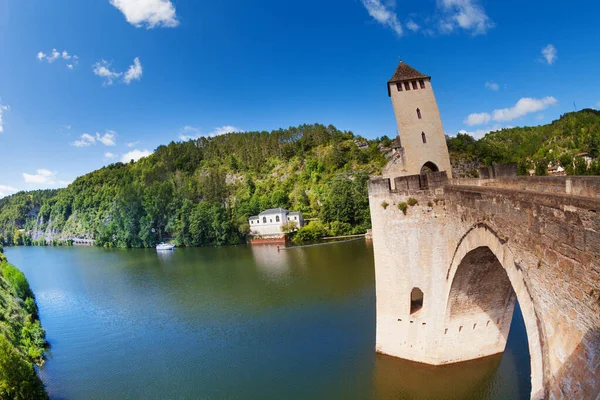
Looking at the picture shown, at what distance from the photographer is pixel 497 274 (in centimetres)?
1170

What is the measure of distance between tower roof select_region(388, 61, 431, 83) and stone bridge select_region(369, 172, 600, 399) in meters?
4.02

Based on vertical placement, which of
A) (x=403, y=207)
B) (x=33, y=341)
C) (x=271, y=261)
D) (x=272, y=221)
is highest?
(x=403, y=207)

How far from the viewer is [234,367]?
15.1m

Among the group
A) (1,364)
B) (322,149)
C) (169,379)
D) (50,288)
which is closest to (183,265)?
(50,288)

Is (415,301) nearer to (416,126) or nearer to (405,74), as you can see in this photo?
(416,126)

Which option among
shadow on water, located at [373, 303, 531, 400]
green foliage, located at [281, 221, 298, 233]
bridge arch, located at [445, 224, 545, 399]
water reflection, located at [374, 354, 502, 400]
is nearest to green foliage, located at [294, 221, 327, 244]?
green foliage, located at [281, 221, 298, 233]

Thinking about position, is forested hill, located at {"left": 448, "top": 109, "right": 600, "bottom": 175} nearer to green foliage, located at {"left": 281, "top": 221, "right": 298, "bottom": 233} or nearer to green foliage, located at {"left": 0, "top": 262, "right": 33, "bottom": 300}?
green foliage, located at {"left": 281, "top": 221, "right": 298, "bottom": 233}

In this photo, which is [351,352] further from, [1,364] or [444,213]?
[1,364]

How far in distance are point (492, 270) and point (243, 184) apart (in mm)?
71141

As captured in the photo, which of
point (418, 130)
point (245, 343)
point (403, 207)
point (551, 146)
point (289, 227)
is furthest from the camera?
point (551, 146)

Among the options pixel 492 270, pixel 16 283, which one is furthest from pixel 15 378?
pixel 16 283

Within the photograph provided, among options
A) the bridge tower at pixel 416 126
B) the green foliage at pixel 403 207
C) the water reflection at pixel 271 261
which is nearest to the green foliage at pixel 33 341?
the water reflection at pixel 271 261

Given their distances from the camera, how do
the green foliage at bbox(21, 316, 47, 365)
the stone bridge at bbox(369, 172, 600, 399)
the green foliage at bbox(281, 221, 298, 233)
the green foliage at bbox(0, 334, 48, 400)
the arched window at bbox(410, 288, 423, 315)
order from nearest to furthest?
the stone bridge at bbox(369, 172, 600, 399) < the green foliage at bbox(0, 334, 48, 400) < the arched window at bbox(410, 288, 423, 315) < the green foliage at bbox(21, 316, 47, 365) < the green foliage at bbox(281, 221, 298, 233)

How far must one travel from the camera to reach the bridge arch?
6.92 metres
